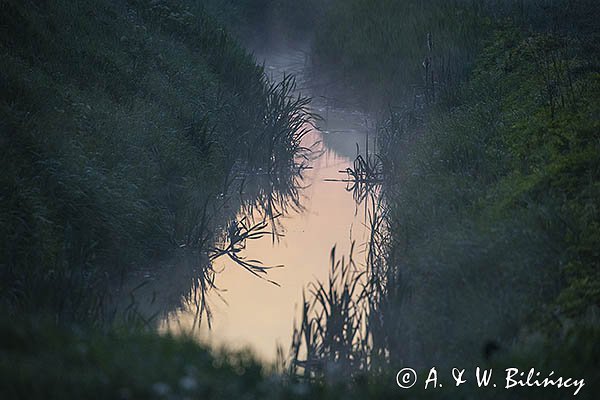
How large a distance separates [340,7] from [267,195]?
7.29 metres

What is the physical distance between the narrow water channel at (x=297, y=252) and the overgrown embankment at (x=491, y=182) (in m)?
0.70

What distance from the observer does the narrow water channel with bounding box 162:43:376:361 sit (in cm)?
720

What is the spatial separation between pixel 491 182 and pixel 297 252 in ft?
7.56

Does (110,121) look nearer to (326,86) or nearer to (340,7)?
(326,86)

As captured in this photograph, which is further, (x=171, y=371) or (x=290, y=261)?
(x=290, y=261)

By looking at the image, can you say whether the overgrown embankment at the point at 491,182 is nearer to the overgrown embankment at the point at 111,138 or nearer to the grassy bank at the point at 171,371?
the grassy bank at the point at 171,371

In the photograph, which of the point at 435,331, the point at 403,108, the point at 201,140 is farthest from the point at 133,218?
the point at 403,108

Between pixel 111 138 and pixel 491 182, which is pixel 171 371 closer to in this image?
pixel 491 182

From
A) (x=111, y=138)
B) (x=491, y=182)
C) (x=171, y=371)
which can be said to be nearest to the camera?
(x=171, y=371)

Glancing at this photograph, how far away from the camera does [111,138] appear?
8828 mm

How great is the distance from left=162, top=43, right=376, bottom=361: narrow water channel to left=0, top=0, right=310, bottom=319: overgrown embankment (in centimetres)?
58

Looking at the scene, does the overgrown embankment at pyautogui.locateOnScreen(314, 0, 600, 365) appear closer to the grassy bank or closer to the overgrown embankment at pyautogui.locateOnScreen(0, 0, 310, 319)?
the grassy bank

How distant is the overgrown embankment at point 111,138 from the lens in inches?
266

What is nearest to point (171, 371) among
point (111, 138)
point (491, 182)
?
point (491, 182)
